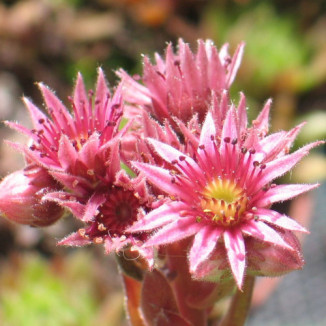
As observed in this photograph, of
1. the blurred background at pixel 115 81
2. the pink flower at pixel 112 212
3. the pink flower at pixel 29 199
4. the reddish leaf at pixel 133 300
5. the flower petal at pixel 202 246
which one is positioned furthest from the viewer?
the blurred background at pixel 115 81

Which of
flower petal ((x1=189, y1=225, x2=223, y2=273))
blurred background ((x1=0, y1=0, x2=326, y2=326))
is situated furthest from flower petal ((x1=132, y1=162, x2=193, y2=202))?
blurred background ((x1=0, y1=0, x2=326, y2=326))

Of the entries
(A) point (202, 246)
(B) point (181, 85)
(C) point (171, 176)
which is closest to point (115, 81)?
(B) point (181, 85)

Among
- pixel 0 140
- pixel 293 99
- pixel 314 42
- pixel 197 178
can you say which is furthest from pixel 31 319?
pixel 314 42

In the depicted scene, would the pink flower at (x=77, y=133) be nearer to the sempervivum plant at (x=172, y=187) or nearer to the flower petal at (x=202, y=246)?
the sempervivum plant at (x=172, y=187)

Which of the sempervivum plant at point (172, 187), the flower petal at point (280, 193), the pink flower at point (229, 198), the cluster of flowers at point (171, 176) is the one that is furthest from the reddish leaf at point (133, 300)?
the flower petal at point (280, 193)

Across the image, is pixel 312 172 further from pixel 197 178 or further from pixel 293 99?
pixel 197 178

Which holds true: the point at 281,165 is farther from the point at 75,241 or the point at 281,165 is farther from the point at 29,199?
the point at 29,199

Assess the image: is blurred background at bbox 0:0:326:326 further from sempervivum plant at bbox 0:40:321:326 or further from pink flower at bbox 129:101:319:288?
pink flower at bbox 129:101:319:288
